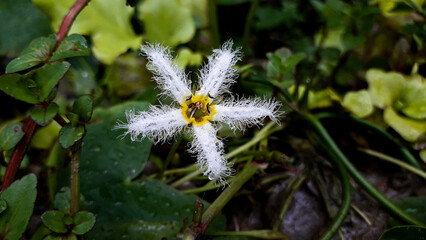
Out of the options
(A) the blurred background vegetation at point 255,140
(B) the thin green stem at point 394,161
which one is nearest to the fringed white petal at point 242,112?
(A) the blurred background vegetation at point 255,140

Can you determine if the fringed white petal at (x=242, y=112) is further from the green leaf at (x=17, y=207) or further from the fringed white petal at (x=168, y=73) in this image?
the green leaf at (x=17, y=207)

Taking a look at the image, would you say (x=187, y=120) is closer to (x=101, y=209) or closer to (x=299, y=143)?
(x=101, y=209)

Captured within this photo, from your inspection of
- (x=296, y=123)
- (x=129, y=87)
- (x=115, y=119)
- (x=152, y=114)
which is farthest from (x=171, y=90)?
(x=129, y=87)

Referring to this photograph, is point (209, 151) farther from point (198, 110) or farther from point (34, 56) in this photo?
point (34, 56)

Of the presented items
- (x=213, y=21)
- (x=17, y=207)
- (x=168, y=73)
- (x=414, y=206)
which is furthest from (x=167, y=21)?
(x=414, y=206)

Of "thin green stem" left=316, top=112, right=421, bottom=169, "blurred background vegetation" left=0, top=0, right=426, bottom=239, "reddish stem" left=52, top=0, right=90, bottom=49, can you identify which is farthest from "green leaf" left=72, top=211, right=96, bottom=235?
"thin green stem" left=316, top=112, right=421, bottom=169

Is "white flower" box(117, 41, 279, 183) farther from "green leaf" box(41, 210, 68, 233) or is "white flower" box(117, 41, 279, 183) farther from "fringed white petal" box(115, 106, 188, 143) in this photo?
"green leaf" box(41, 210, 68, 233)
